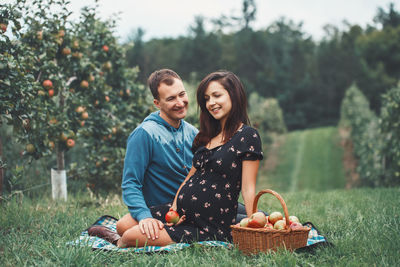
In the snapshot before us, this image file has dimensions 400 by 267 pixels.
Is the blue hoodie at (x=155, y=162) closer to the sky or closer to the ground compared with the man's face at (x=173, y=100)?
closer to the ground

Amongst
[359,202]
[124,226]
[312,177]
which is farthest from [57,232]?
[312,177]

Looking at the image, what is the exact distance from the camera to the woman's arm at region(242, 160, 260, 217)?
3025mm

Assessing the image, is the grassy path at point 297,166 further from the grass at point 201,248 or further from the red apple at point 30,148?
the red apple at point 30,148

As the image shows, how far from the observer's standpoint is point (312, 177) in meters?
19.5

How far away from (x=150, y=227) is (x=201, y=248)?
1.41 feet

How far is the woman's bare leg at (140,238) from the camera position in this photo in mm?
3037

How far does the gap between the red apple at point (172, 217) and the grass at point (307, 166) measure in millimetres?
11734

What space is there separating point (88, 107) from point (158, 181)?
308cm

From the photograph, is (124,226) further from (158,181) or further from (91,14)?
(91,14)

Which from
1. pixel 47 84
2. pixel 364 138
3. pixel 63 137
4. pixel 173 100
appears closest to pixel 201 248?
pixel 173 100

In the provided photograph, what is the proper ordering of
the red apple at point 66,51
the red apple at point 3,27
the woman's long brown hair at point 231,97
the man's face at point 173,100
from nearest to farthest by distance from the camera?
1. the woman's long brown hair at point 231,97
2. the man's face at point 173,100
3. the red apple at point 3,27
4. the red apple at point 66,51

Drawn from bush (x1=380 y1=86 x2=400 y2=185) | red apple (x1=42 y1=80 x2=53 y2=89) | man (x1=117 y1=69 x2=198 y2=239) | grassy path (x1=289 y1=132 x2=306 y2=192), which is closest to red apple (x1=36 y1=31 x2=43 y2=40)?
red apple (x1=42 y1=80 x2=53 y2=89)

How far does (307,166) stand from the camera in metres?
21.7

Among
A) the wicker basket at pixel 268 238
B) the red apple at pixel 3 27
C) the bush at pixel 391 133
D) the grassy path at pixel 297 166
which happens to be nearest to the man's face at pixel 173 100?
the wicker basket at pixel 268 238
